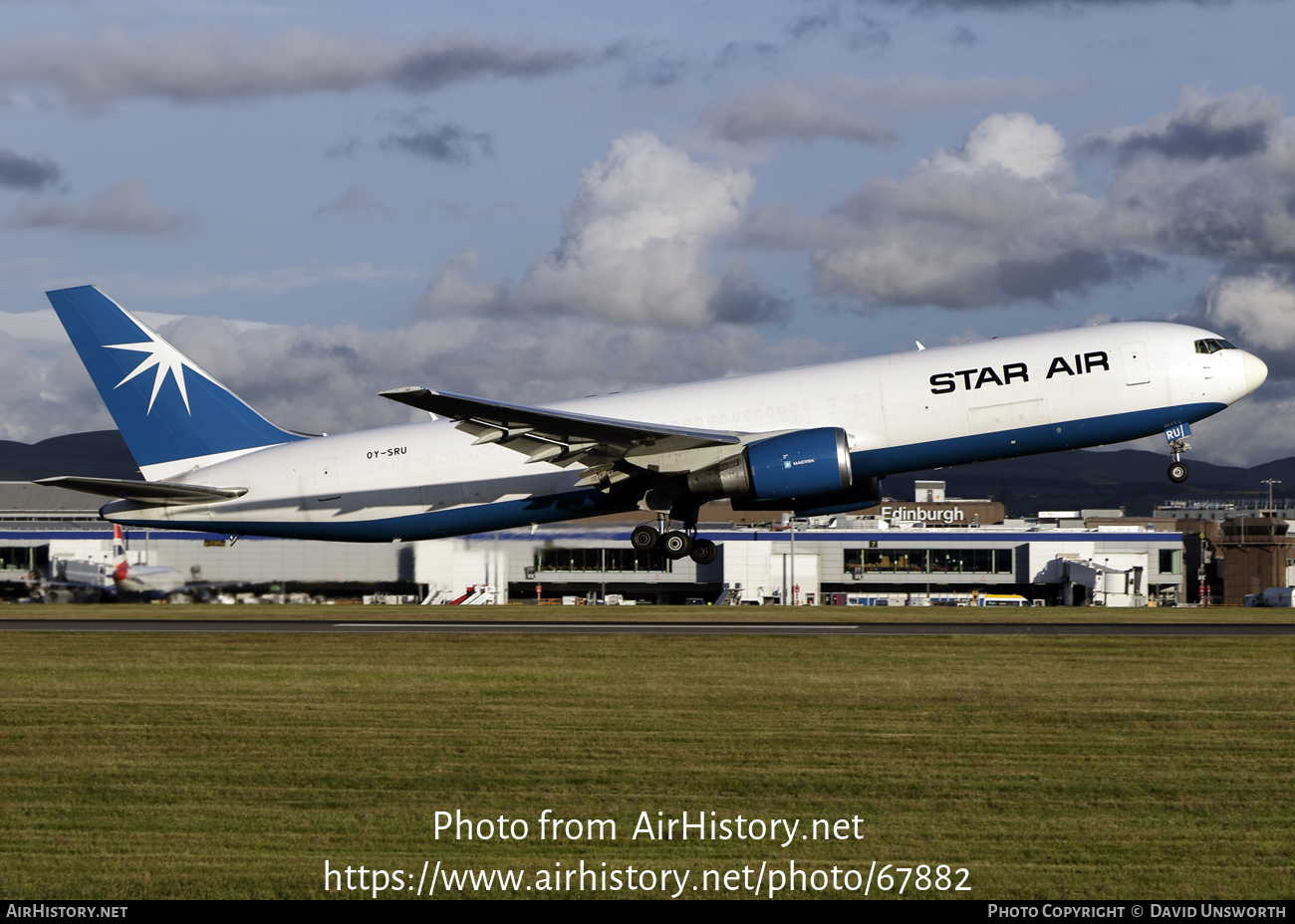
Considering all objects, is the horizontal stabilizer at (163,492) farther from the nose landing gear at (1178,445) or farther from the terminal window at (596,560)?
the nose landing gear at (1178,445)

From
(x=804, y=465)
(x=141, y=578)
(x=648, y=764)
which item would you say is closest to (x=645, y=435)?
(x=804, y=465)

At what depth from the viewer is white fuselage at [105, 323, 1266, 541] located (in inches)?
1212

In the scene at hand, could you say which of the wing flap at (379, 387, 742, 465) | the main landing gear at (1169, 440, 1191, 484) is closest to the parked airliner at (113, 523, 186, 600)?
the wing flap at (379, 387, 742, 465)

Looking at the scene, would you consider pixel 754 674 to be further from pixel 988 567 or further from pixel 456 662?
pixel 988 567

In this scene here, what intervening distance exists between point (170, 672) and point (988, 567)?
77650 millimetres

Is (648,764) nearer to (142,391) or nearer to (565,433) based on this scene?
(565,433)

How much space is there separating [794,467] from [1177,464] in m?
9.71

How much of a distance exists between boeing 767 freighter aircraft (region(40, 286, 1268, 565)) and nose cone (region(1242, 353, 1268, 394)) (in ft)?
0.18

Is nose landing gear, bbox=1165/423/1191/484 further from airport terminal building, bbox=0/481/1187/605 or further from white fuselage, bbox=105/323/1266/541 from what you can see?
airport terminal building, bbox=0/481/1187/605

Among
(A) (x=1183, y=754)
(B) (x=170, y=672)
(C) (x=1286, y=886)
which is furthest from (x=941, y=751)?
(B) (x=170, y=672)

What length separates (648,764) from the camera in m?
16.3

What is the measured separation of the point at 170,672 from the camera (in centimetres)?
2602

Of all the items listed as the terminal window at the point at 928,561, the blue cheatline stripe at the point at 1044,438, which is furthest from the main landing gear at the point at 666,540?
the terminal window at the point at 928,561

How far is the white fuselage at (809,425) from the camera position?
30797 mm
